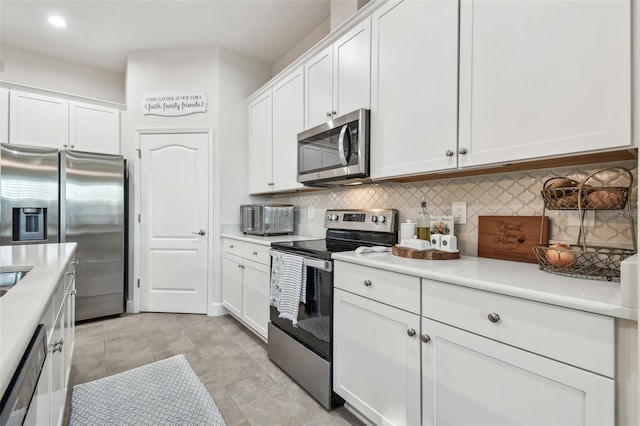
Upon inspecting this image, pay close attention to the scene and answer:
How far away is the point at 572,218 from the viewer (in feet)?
4.42

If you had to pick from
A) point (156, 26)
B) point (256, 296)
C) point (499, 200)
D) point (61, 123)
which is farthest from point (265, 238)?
point (61, 123)

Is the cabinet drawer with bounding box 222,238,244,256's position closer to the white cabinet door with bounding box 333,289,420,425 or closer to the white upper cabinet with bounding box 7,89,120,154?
the white cabinet door with bounding box 333,289,420,425

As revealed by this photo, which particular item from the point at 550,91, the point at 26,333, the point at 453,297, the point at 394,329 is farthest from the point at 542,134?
the point at 26,333

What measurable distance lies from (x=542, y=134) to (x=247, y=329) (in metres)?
2.73

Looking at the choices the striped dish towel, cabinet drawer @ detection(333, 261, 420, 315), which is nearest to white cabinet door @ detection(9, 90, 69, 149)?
the striped dish towel

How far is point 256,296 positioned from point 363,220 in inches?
43.8

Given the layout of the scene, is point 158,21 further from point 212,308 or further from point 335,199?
point 212,308

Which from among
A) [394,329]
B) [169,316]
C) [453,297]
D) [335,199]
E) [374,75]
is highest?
[374,75]

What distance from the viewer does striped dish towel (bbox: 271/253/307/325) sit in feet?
6.31

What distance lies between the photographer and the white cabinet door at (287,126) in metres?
2.58

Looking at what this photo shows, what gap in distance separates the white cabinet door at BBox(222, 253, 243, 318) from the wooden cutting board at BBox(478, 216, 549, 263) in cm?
205

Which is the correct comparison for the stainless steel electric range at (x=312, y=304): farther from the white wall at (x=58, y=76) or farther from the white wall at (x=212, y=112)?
the white wall at (x=58, y=76)

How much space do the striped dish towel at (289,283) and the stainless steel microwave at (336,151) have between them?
634mm

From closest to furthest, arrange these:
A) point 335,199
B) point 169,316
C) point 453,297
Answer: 1. point 453,297
2. point 335,199
3. point 169,316
